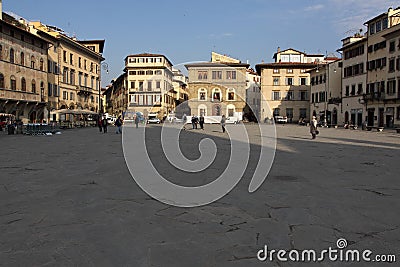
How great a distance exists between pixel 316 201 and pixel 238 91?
→ 193 feet

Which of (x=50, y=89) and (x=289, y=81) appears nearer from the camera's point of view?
(x=50, y=89)

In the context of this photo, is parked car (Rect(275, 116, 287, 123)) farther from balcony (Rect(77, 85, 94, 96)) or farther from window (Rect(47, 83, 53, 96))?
window (Rect(47, 83, 53, 96))

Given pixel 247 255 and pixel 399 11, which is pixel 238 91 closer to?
pixel 399 11

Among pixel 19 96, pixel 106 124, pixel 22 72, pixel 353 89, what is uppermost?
pixel 22 72

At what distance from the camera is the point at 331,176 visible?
8.63 metres

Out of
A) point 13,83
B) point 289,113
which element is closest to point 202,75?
point 289,113

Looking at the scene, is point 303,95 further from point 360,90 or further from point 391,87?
point 391,87

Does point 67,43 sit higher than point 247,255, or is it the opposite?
point 67,43

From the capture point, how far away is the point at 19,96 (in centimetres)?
3878

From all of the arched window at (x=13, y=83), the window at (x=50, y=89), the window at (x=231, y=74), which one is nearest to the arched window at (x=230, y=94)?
the window at (x=231, y=74)

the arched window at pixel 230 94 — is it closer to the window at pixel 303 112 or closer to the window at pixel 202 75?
the window at pixel 202 75

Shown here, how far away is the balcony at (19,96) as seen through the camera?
36094mm

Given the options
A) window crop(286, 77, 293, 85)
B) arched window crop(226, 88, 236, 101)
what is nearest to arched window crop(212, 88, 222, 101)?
arched window crop(226, 88, 236, 101)

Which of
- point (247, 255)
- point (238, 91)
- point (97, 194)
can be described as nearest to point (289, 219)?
point (247, 255)
